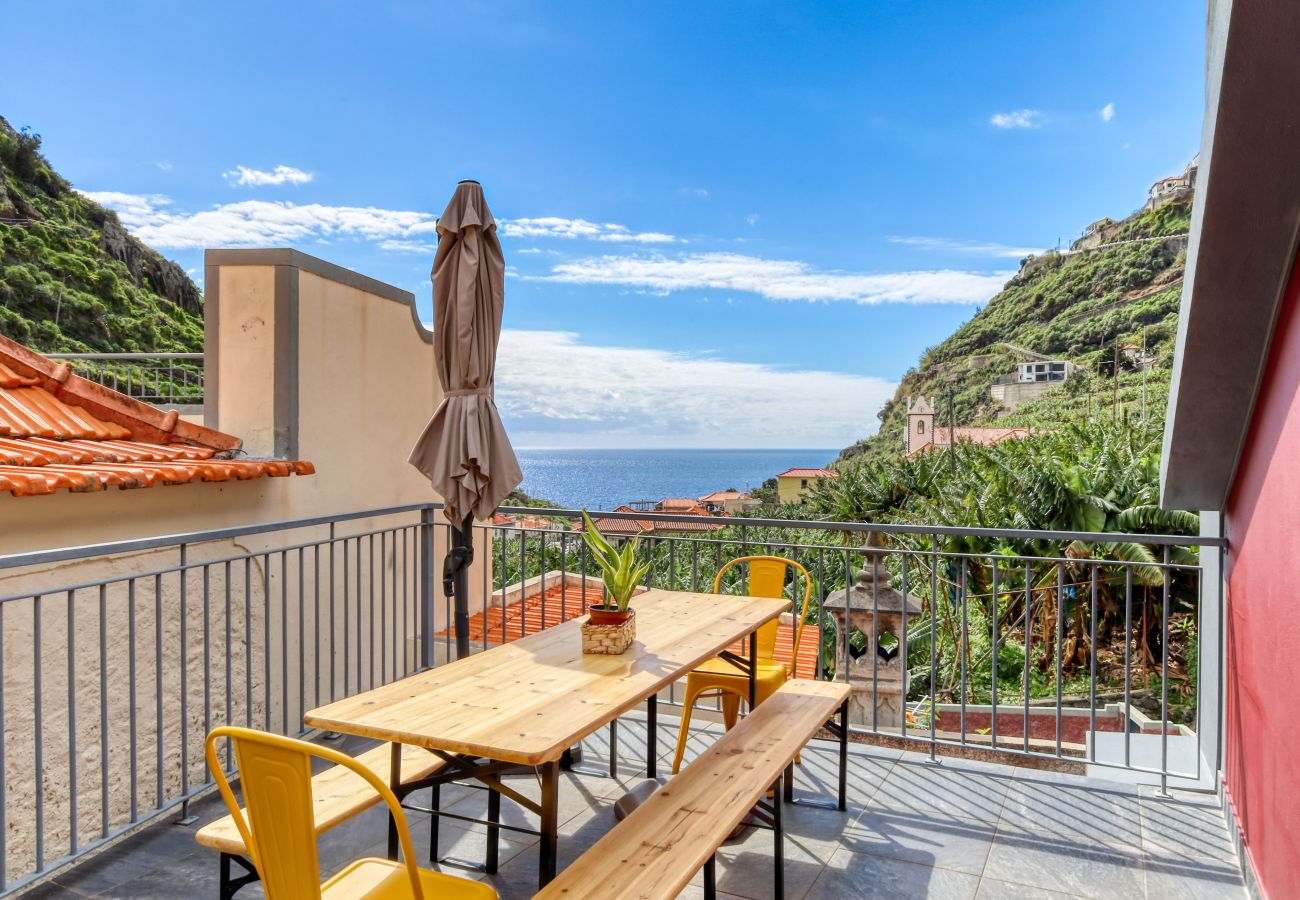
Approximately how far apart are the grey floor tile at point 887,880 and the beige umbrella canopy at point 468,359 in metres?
2.03

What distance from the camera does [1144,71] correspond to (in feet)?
193

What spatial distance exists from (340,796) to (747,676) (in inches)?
71.8

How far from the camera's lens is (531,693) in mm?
2420

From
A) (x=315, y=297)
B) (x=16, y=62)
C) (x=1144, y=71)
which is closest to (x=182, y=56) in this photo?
(x=16, y=62)

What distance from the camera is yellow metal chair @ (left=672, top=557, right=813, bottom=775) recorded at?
3.69 m

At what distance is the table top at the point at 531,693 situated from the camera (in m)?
2.06

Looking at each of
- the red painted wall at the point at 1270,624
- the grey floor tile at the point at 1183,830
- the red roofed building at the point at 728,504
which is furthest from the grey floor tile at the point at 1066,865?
the red roofed building at the point at 728,504

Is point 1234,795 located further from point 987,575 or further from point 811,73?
point 811,73

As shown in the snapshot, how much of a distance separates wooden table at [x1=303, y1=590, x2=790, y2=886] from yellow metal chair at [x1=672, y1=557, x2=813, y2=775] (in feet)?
1.75

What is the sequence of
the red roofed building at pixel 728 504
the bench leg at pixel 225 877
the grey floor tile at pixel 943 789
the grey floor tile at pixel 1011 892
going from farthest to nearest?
the red roofed building at pixel 728 504 → the grey floor tile at pixel 943 789 → the grey floor tile at pixel 1011 892 → the bench leg at pixel 225 877

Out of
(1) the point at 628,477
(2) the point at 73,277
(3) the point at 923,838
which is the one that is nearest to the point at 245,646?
(3) the point at 923,838

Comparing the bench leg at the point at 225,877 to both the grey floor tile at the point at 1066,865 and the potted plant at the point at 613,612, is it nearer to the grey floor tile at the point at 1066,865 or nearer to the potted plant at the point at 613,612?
the potted plant at the point at 613,612

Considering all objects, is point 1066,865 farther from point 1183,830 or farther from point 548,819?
point 548,819

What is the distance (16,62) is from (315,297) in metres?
38.8
